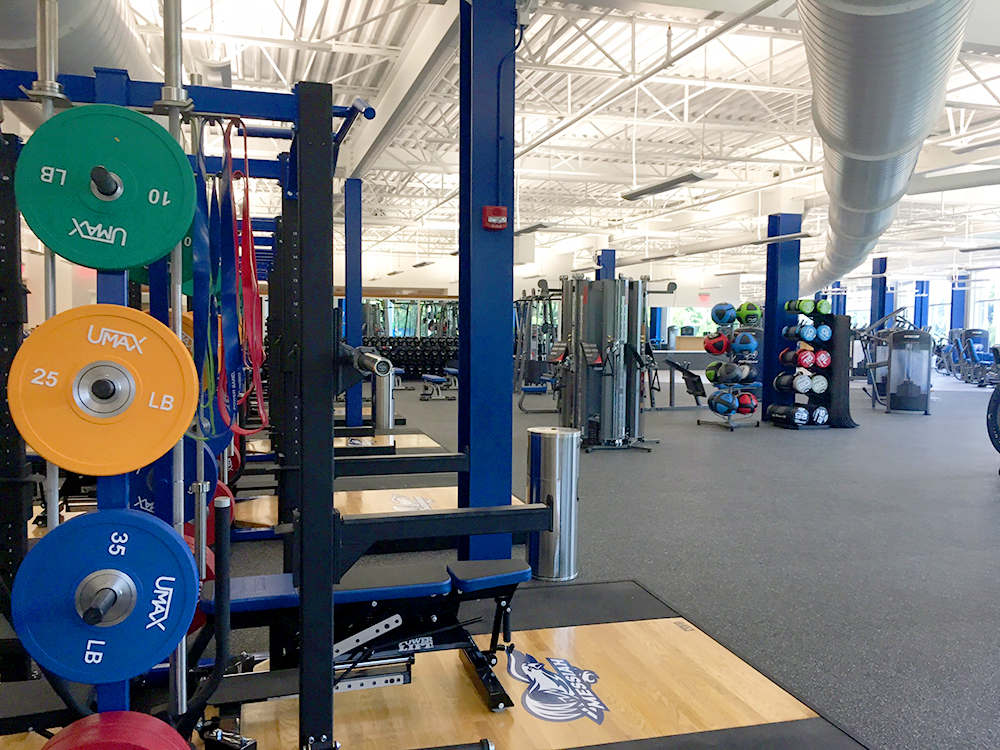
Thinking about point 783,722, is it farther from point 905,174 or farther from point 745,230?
point 745,230

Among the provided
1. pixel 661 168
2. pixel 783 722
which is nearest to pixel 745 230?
pixel 661 168

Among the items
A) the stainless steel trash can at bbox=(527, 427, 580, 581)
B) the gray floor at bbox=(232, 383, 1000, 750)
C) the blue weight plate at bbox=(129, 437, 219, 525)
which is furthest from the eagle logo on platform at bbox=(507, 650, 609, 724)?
the blue weight plate at bbox=(129, 437, 219, 525)

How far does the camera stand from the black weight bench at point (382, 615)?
7.05 feet

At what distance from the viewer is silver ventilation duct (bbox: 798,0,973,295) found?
9.81ft

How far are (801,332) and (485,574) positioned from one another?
26.2 feet

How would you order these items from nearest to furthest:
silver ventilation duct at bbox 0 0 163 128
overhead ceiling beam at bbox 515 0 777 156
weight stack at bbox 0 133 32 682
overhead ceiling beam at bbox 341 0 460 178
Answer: weight stack at bbox 0 133 32 682
silver ventilation duct at bbox 0 0 163 128
overhead ceiling beam at bbox 515 0 777 156
overhead ceiling beam at bbox 341 0 460 178

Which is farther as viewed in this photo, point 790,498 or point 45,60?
point 790,498

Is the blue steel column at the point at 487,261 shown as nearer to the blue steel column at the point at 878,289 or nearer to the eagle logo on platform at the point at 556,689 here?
the eagle logo on platform at the point at 556,689

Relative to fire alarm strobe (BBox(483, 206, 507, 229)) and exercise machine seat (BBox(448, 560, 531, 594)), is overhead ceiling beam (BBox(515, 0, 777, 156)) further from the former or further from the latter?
exercise machine seat (BBox(448, 560, 531, 594))

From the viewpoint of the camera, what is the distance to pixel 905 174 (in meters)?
5.57

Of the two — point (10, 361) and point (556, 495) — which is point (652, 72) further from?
point (10, 361)

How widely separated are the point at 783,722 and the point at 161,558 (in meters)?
1.89

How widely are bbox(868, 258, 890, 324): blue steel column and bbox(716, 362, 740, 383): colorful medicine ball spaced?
755 cm

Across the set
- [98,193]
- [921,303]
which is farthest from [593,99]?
[921,303]
